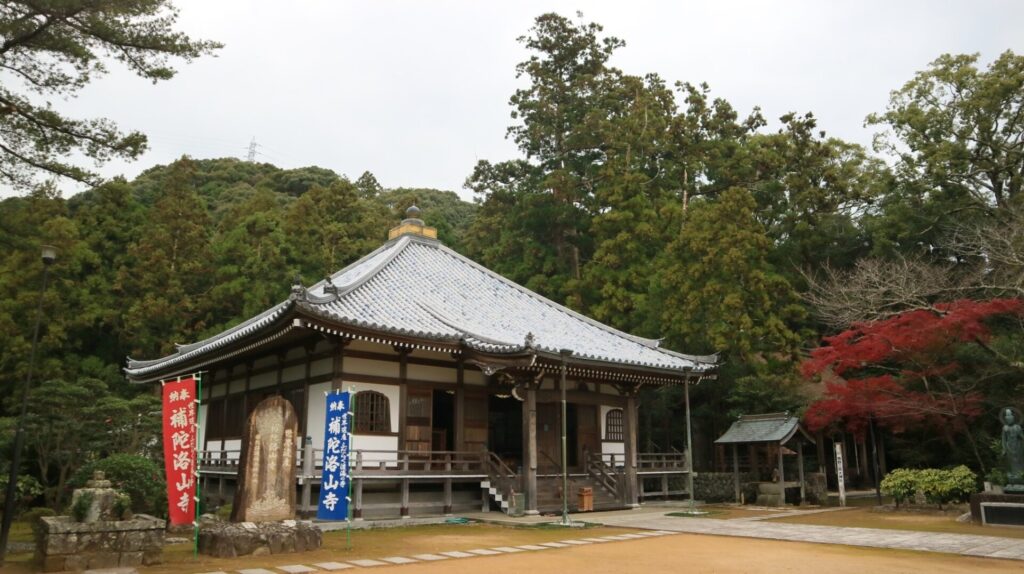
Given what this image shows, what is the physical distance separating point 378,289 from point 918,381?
625 inches

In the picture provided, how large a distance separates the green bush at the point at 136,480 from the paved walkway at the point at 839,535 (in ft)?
29.0

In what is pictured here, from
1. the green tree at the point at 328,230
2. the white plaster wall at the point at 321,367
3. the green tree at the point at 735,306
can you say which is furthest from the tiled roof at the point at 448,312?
the green tree at the point at 328,230

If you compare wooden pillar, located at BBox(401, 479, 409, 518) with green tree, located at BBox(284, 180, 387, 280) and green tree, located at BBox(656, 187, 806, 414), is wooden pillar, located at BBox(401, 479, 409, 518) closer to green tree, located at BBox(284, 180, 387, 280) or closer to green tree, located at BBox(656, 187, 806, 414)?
green tree, located at BBox(656, 187, 806, 414)

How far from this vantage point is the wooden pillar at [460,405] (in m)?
17.1

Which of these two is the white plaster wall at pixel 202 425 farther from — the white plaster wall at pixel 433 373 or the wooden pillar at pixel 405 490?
the wooden pillar at pixel 405 490

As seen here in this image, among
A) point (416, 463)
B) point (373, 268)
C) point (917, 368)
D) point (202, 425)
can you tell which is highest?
point (373, 268)

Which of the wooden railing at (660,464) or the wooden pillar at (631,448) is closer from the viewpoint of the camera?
the wooden pillar at (631,448)

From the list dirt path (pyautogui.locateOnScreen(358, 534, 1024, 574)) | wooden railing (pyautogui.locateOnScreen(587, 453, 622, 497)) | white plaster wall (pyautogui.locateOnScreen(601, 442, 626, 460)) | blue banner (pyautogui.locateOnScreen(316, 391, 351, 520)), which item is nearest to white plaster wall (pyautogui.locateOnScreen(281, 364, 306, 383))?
blue banner (pyautogui.locateOnScreen(316, 391, 351, 520))

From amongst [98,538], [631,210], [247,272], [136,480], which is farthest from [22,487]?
[631,210]

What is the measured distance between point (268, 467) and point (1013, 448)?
15034 millimetres

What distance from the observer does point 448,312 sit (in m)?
19.0

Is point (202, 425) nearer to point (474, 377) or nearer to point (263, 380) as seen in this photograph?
point (263, 380)

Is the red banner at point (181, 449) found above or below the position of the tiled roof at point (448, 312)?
below

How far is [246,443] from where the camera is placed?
34.8 feet
